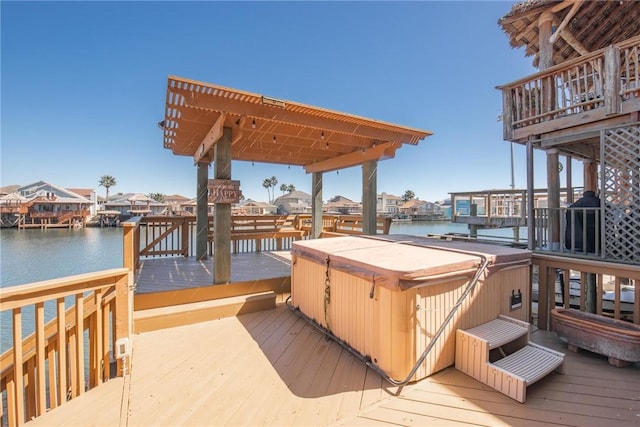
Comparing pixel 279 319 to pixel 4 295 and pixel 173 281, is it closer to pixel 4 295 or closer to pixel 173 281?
pixel 173 281

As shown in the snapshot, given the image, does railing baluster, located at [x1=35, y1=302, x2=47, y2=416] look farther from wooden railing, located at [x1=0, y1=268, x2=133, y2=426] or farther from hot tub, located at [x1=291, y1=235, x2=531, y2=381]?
hot tub, located at [x1=291, y1=235, x2=531, y2=381]

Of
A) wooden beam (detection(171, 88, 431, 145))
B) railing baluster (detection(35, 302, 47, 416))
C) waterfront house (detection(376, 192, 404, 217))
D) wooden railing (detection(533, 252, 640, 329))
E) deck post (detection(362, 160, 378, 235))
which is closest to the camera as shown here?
railing baluster (detection(35, 302, 47, 416))

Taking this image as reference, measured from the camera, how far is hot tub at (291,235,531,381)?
2162 mm

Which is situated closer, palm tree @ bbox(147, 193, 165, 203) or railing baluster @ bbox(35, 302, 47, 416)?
railing baluster @ bbox(35, 302, 47, 416)

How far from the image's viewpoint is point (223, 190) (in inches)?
160

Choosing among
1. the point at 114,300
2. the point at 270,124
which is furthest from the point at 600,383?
the point at 270,124

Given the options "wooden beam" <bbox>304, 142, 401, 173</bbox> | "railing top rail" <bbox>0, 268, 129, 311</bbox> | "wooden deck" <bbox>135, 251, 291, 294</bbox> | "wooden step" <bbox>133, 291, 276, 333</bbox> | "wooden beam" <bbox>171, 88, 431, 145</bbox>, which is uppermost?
"wooden beam" <bbox>171, 88, 431, 145</bbox>

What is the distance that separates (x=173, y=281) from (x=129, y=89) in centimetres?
1150

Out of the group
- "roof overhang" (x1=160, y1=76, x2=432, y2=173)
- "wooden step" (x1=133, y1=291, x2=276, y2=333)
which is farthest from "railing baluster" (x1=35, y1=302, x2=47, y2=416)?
"roof overhang" (x1=160, y1=76, x2=432, y2=173)

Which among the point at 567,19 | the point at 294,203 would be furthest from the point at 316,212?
the point at 294,203

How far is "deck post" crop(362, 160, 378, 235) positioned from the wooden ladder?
335 centimetres

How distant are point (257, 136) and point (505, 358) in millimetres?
5016

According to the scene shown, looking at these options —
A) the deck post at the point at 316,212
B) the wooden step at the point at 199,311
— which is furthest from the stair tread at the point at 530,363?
the deck post at the point at 316,212

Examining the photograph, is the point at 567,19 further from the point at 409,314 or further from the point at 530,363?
the point at 409,314
